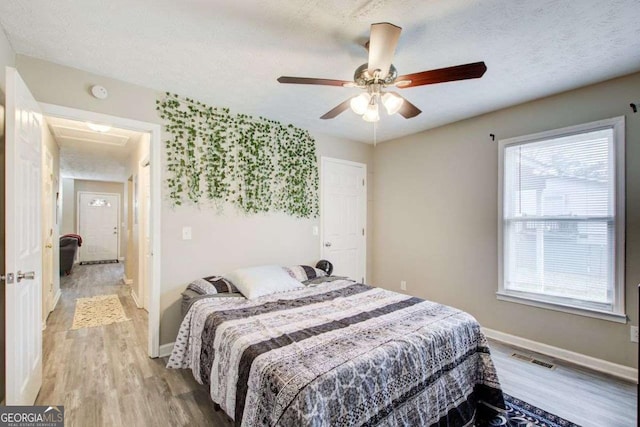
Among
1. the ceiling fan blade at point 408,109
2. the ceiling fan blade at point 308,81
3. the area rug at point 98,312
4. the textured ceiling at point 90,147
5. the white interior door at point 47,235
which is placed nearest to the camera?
the ceiling fan blade at point 308,81

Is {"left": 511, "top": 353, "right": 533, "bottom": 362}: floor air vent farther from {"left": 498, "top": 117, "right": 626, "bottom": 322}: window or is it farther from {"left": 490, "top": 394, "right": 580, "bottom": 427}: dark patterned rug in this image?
{"left": 490, "top": 394, "right": 580, "bottom": 427}: dark patterned rug

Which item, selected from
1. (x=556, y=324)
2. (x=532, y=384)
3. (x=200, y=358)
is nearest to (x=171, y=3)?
(x=200, y=358)

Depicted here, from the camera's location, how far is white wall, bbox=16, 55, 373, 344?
7.61 ft

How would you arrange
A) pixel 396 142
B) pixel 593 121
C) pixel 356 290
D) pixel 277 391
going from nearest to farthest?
pixel 277 391, pixel 593 121, pixel 356 290, pixel 396 142

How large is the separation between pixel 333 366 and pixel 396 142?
359 cm

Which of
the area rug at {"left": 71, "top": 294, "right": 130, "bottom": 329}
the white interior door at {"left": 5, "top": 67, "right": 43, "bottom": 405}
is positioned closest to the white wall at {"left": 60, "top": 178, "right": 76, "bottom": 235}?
the area rug at {"left": 71, "top": 294, "right": 130, "bottom": 329}

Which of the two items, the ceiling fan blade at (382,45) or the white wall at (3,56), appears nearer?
the ceiling fan blade at (382,45)

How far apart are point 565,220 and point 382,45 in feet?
8.12

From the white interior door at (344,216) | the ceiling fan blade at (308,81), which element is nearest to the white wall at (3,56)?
the ceiling fan blade at (308,81)

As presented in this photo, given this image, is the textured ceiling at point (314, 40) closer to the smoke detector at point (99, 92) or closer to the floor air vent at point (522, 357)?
the smoke detector at point (99, 92)

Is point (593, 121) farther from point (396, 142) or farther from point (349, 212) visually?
point (349, 212)

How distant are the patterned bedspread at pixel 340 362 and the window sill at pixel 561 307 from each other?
4.44 feet

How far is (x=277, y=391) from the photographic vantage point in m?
1.34

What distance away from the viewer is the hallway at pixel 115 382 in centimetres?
196
